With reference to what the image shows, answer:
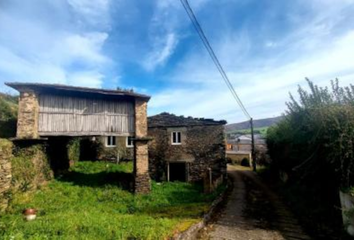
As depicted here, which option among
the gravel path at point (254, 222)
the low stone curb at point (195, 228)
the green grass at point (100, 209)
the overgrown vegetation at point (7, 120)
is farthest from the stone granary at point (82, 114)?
the gravel path at point (254, 222)

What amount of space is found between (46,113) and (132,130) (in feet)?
15.7

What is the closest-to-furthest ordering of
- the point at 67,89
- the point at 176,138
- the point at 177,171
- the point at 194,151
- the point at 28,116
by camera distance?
1. the point at 28,116
2. the point at 67,89
3. the point at 194,151
4. the point at 176,138
5. the point at 177,171

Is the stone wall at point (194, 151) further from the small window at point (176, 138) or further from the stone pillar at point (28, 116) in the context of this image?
the stone pillar at point (28, 116)

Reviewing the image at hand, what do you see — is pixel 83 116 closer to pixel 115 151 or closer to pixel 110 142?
pixel 115 151

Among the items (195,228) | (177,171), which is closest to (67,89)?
A: (195,228)

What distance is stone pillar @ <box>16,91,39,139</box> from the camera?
41.6 ft

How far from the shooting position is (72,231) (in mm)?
6590

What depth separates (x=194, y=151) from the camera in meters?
21.4

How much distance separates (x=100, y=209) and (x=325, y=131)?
9.75 metres

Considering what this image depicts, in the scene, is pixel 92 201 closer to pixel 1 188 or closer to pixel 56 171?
pixel 1 188

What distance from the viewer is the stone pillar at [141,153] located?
14641mm

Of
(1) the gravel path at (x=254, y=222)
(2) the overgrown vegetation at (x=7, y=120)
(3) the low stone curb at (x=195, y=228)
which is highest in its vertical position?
(2) the overgrown vegetation at (x=7, y=120)

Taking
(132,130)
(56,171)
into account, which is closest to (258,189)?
(132,130)

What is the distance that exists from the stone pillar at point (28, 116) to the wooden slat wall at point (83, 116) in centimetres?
34
